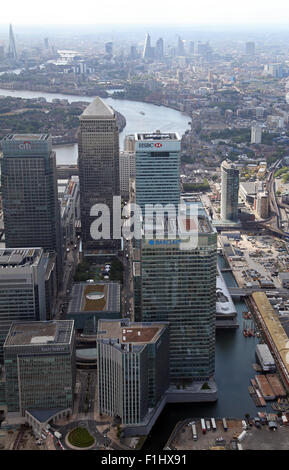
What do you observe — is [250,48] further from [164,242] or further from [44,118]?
[164,242]

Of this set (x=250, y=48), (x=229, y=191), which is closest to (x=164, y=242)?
(x=229, y=191)

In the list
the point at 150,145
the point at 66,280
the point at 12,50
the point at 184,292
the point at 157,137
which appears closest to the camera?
the point at 184,292

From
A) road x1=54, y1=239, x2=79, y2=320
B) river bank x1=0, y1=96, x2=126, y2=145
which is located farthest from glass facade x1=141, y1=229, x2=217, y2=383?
river bank x1=0, y1=96, x2=126, y2=145

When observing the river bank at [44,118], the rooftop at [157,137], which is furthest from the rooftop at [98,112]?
the river bank at [44,118]

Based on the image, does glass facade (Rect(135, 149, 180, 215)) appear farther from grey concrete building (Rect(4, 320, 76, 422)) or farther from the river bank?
the river bank

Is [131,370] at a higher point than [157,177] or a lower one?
lower
